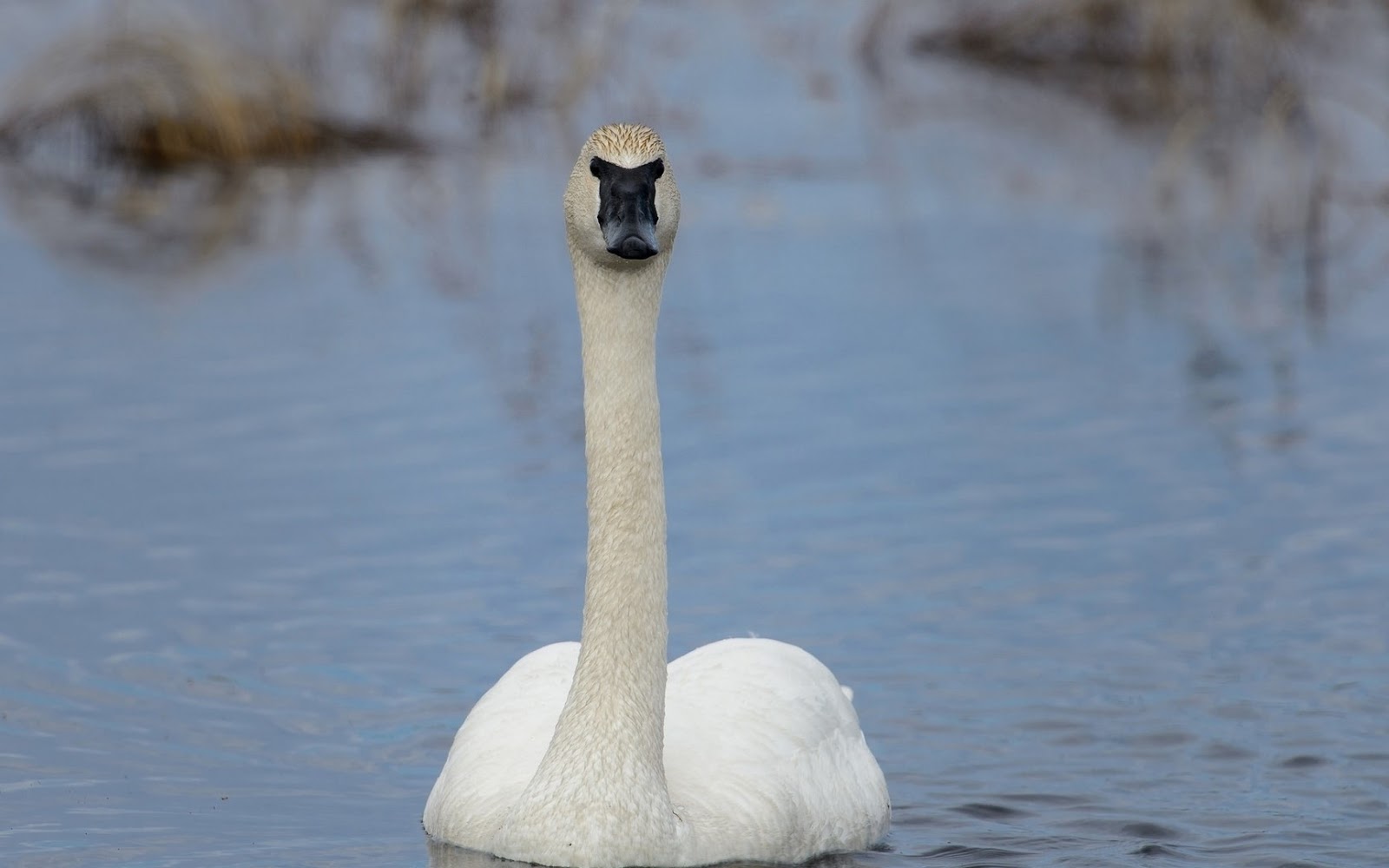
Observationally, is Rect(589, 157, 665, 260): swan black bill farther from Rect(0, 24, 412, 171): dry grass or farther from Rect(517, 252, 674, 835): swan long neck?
Rect(0, 24, 412, 171): dry grass

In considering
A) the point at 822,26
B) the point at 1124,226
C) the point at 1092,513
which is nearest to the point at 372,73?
the point at 822,26

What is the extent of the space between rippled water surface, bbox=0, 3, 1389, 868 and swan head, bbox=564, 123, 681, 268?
182 cm

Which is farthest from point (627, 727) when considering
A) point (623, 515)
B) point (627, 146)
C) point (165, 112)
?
point (165, 112)

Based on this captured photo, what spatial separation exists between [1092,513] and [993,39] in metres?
15.3

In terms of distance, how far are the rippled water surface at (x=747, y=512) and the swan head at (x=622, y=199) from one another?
1.82 metres

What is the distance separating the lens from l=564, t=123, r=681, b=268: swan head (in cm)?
599

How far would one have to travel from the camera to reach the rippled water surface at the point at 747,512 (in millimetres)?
7586

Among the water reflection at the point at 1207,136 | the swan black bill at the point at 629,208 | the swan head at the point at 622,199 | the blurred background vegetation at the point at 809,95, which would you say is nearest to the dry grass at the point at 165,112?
the blurred background vegetation at the point at 809,95

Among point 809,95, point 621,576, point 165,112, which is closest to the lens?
point 621,576

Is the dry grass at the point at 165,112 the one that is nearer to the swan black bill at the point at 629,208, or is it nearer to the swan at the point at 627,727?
the swan at the point at 627,727

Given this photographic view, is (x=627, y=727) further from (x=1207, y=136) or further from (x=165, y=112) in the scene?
(x=1207, y=136)

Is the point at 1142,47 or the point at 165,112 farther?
the point at 1142,47

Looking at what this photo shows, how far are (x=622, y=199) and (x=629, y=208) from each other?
3 cm

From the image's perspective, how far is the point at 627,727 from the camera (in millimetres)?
6359
